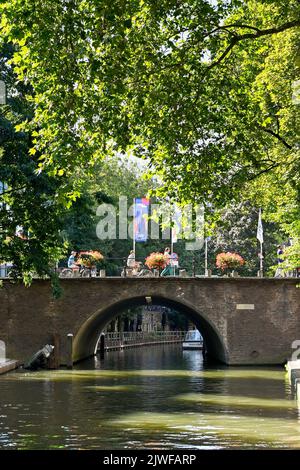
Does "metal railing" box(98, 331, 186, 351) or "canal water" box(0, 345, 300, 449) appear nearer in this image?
"canal water" box(0, 345, 300, 449)

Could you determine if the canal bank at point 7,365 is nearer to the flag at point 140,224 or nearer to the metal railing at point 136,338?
the flag at point 140,224

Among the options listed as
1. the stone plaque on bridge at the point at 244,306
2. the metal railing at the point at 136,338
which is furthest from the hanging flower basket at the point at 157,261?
the metal railing at the point at 136,338

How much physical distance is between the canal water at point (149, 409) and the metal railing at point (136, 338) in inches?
827

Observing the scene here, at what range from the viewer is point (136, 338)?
68.2 metres

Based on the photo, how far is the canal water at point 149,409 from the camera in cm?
1916

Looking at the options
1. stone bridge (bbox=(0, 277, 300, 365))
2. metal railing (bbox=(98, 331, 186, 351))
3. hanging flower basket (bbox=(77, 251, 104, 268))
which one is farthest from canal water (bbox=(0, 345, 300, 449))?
metal railing (bbox=(98, 331, 186, 351))

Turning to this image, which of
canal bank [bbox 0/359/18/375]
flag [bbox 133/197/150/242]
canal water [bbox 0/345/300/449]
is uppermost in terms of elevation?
flag [bbox 133/197/150/242]

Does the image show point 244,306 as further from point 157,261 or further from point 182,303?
point 157,261

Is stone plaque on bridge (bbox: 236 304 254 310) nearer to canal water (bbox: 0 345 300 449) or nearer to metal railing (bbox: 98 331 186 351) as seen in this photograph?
canal water (bbox: 0 345 300 449)

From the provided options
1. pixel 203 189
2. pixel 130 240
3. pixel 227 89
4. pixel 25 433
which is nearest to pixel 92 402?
pixel 25 433

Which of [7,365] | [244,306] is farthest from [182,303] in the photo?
[7,365]

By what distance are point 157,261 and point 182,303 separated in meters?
2.26

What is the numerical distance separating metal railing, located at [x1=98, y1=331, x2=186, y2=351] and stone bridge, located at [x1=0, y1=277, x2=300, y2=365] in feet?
53.0

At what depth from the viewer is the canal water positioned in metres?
19.2
